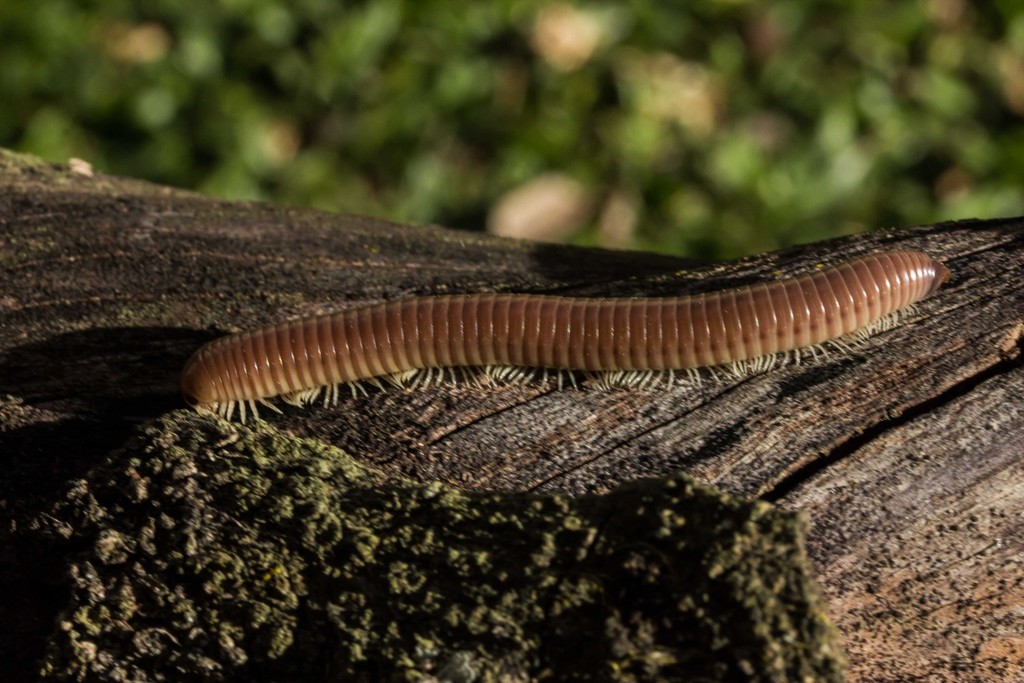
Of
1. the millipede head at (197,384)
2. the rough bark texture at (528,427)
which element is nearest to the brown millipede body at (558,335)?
the millipede head at (197,384)

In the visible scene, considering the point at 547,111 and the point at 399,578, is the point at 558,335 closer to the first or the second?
the point at 399,578

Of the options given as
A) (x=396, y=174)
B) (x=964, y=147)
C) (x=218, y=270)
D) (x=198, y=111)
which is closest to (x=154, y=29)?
(x=198, y=111)

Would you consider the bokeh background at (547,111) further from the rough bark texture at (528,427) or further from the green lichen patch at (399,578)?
the green lichen patch at (399,578)

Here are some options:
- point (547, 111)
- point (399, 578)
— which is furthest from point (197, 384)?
point (547, 111)

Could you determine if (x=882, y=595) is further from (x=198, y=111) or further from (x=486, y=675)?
(x=198, y=111)

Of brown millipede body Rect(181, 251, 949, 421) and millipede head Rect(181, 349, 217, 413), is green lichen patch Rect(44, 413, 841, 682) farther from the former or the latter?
brown millipede body Rect(181, 251, 949, 421)

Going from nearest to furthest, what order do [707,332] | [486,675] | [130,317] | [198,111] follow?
1. [486,675]
2. [707,332]
3. [130,317]
4. [198,111]
